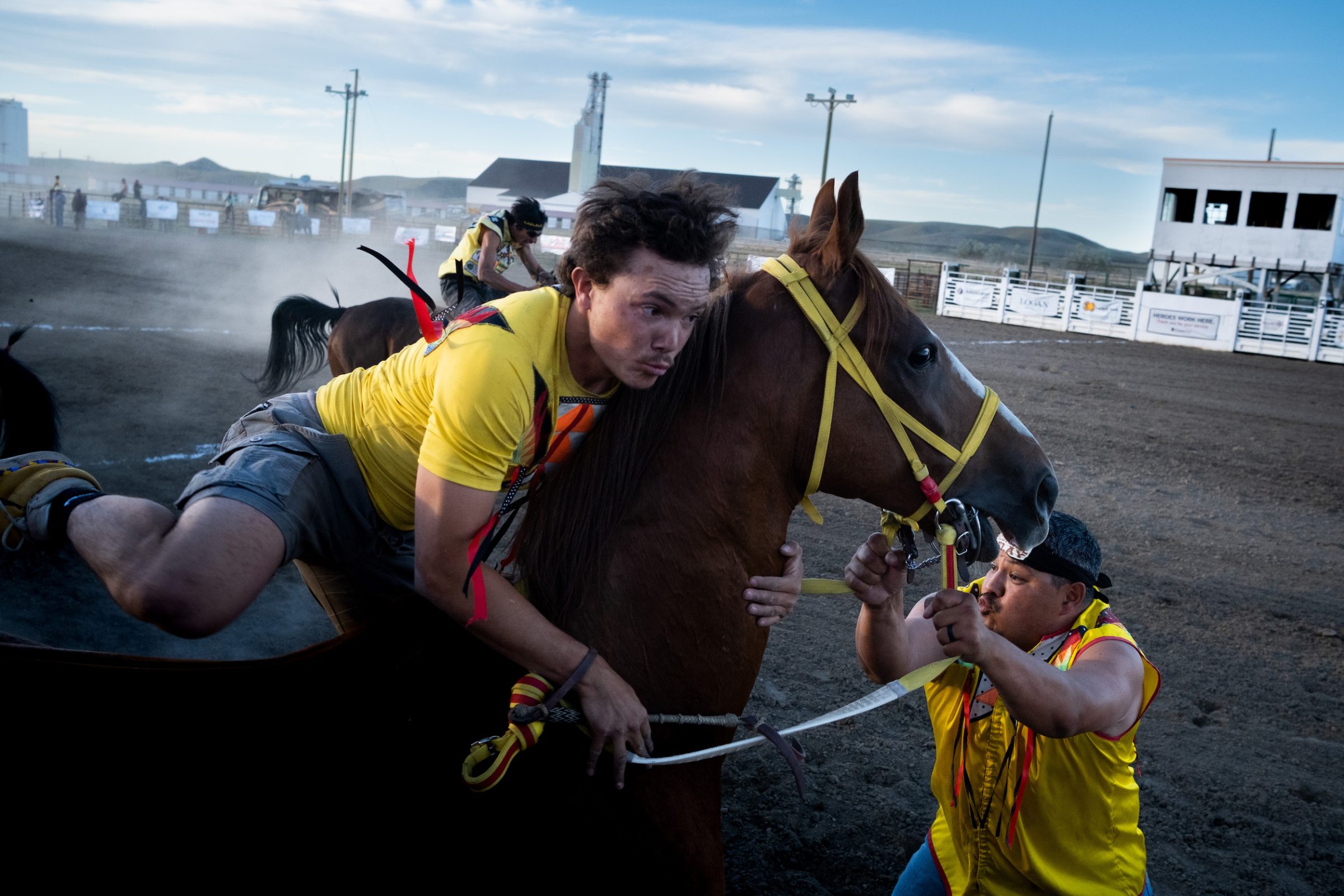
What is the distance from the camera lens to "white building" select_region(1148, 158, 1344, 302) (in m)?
35.0

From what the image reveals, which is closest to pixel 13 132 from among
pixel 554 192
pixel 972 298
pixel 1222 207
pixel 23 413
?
pixel 554 192

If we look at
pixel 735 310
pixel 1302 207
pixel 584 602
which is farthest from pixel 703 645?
pixel 1302 207

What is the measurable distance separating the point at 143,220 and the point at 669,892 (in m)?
47.5

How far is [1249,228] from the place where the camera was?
36.8 meters

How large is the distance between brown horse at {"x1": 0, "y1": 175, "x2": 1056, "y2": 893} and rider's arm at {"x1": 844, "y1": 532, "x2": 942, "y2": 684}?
1.17ft

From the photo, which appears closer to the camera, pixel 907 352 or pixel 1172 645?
pixel 907 352

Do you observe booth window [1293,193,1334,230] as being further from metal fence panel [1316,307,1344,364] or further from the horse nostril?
the horse nostril

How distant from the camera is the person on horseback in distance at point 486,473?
173cm

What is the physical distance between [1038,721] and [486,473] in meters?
1.45

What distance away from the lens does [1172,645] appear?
5711 millimetres

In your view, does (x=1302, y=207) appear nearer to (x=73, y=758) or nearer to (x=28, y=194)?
(x=73, y=758)

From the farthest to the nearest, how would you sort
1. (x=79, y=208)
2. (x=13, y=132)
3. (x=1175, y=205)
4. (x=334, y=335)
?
1. (x=13, y=132)
2. (x=1175, y=205)
3. (x=79, y=208)
4. (x=334, y=335)

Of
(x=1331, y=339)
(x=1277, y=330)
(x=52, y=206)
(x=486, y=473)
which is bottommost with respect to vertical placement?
(x=486, y=473)

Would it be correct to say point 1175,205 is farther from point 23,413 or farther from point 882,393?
point 23,413
